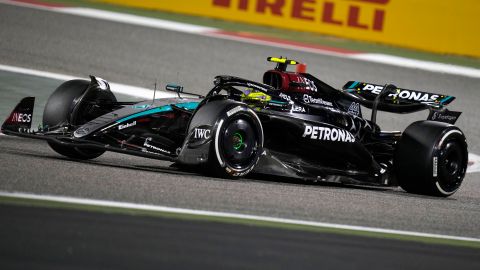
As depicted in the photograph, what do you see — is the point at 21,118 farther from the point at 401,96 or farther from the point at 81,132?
the point at 401,96

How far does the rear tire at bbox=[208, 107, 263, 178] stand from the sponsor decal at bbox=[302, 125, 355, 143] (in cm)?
63

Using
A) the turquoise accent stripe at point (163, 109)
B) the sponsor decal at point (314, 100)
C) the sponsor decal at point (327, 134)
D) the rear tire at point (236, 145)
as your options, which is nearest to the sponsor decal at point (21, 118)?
the turquoise accent stripe at point (163, 109)

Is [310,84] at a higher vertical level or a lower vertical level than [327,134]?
higher

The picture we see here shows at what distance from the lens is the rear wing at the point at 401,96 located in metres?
10.2

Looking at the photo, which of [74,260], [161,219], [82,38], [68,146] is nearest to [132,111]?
[68,146]

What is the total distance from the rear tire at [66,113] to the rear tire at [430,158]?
2.92 m

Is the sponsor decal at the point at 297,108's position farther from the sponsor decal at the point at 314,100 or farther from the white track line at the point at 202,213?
the white track line at the point at 202,213

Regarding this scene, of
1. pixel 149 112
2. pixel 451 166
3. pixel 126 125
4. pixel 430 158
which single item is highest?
pixel 149 112

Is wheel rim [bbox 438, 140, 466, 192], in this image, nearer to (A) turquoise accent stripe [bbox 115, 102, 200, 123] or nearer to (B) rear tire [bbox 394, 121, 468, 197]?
(B) rear tire [bbox 394, 121, 468, 197]

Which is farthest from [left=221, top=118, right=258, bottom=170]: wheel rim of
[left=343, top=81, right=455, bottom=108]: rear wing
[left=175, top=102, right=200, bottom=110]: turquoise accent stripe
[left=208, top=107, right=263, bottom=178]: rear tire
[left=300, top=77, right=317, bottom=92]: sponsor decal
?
[left=343, top=81, right=455, bottom=108]: rear wing

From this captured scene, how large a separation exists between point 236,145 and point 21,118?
1879 millimetres

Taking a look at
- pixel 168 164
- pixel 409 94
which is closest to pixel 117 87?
pixel 168 164

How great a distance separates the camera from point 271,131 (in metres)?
9.20

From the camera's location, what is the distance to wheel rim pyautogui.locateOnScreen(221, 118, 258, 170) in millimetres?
8609
